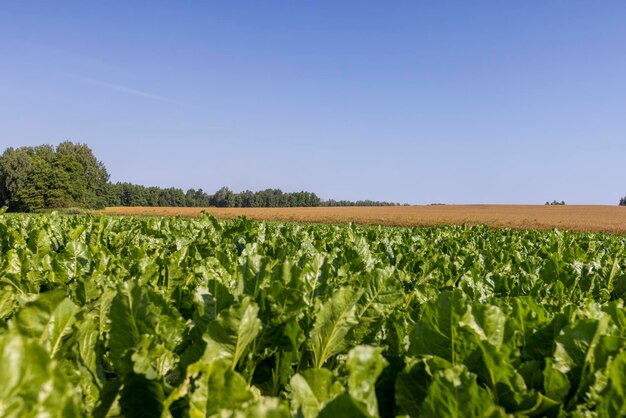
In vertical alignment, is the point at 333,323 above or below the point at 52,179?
below

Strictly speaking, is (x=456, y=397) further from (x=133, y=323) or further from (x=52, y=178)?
(x=52, y=178)

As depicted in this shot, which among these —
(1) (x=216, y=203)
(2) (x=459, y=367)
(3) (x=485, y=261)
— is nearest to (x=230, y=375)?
(2) (x=459, y=367)

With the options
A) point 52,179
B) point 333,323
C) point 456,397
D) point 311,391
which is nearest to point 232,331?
point 311,391

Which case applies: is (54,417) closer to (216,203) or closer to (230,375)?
(230,375)

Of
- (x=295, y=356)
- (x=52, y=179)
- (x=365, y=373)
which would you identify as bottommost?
(x=295, y=356)

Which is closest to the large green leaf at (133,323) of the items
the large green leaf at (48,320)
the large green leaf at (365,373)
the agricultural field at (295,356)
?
the agricultural field at (295,356)

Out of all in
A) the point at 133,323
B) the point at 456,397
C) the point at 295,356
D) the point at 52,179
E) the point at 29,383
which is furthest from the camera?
the point at 52,179

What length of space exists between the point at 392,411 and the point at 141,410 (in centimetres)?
67

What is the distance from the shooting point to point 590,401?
119 cm

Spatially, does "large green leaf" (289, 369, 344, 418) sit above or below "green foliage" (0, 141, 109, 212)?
below

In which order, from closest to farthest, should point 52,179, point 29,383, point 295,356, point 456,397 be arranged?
point 29,383
point 456,397
point 295,356
point 52,179

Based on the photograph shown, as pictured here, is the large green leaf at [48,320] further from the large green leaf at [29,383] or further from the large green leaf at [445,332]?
the large green leaf at [445,332]

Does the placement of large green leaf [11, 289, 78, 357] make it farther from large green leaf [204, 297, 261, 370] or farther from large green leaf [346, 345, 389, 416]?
large green leaf [346, 345, 389, 416]

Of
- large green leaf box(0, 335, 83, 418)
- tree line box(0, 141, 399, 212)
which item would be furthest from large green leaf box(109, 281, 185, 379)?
tree line box(0, 141, 399, 212)
